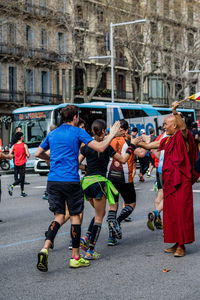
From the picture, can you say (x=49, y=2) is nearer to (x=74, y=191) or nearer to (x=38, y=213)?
(x=38, y=213)

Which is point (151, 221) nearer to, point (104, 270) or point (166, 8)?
point (104, 270)

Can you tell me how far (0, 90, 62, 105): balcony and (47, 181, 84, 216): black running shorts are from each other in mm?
33155

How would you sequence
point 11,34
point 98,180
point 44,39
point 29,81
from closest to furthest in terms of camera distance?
point 98,180 → point 11,34 → point 44,39 → point 29,81

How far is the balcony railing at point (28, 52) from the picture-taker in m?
39.7

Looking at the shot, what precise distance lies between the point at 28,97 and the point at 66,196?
38.5 metres

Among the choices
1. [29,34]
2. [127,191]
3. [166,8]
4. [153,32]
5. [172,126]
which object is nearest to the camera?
[172,126]

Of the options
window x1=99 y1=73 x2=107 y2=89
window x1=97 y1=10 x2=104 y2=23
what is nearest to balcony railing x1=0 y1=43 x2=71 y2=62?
window x1=97 y1=10 x2=104 y2=23

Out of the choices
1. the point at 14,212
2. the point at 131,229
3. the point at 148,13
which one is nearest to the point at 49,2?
the point at 148,13

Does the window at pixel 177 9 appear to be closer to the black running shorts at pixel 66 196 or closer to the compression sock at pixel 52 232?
the black running shorts at pixel 66 196

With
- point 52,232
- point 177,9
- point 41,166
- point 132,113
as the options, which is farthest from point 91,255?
point 177,9

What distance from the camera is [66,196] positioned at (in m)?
6.27

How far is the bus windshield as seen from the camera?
1040 inches

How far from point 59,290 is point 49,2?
4008 centimetres

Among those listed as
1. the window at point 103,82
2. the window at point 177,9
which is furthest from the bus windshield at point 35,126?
the window at point 103,82
